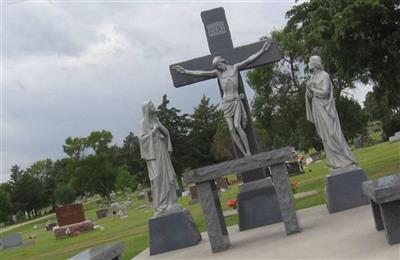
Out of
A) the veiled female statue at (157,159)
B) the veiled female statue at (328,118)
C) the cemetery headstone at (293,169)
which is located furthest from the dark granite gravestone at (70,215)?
the veiled female statue at (328,118)

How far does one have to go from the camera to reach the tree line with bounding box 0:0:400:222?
50.9ft

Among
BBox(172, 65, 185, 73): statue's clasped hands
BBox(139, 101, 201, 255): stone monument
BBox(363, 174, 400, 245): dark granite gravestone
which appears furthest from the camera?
BBox(172, 65, 185, 73): statue's clasped hands

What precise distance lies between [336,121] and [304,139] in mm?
49344

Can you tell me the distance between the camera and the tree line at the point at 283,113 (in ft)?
50.9

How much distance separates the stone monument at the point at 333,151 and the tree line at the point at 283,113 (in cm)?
337

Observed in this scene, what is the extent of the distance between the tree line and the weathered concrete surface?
568 centimetres

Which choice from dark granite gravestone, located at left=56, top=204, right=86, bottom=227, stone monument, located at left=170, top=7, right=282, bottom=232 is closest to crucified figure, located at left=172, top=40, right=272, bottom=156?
stone monument, located at left=170, top=7, right=282, bottom=232

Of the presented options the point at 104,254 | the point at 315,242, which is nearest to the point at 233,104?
the point at 315,242

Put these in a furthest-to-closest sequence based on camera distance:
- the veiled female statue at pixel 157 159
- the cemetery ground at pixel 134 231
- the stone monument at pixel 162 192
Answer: the cemetery ground at pixel 134 231 → the veiled female statue at pixel 157 159 → the stone monument at pixel 162 192

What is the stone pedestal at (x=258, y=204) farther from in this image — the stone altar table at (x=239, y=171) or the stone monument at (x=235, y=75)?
the stone altar table at (x=239, y=171)

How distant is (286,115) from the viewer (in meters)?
54.7

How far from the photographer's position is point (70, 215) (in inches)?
1159

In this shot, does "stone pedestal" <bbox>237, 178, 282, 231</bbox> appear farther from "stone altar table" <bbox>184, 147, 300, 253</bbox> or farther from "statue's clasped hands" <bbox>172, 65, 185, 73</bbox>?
"statue's clasped hands" <bbox>172, 65, 185, 73</bbox>

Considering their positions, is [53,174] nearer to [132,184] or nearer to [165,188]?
[132,184]
